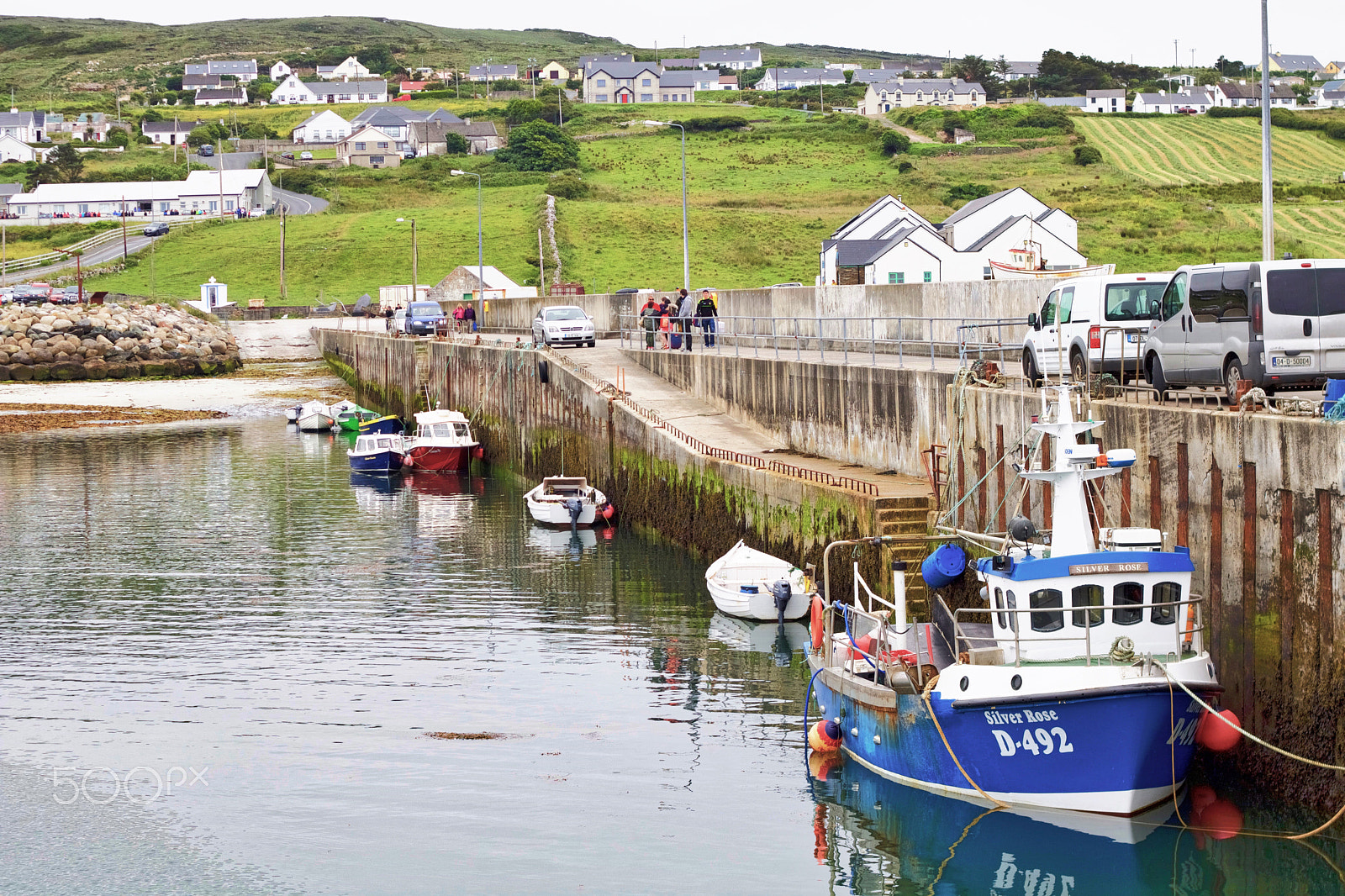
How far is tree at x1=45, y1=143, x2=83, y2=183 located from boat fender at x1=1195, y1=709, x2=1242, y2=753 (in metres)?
166

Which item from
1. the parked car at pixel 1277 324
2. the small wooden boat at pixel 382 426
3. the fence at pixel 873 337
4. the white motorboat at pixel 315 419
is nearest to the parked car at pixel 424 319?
the white motorboat at pixel 315 419

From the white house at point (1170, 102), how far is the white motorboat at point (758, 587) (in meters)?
174

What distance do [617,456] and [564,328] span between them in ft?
44.2

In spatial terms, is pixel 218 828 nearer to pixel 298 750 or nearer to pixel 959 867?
pixel 298 750

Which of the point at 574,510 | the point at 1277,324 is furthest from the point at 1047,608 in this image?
the point at 574,510

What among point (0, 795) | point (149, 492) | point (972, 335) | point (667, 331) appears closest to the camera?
point (0, 795)

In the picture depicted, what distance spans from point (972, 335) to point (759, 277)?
68.8 m

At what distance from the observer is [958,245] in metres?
82.8

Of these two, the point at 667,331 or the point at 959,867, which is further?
the point at 667,331

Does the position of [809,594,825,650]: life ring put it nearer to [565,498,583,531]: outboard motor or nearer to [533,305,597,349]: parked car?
[565,498,583,531]: outboard motor

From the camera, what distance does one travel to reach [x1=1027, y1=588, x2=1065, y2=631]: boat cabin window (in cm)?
1791

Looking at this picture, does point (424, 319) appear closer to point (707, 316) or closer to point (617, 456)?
point (707, 316)

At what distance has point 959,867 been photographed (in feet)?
58.4

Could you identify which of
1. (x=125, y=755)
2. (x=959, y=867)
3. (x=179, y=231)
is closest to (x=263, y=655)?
(x=125, y=755)
